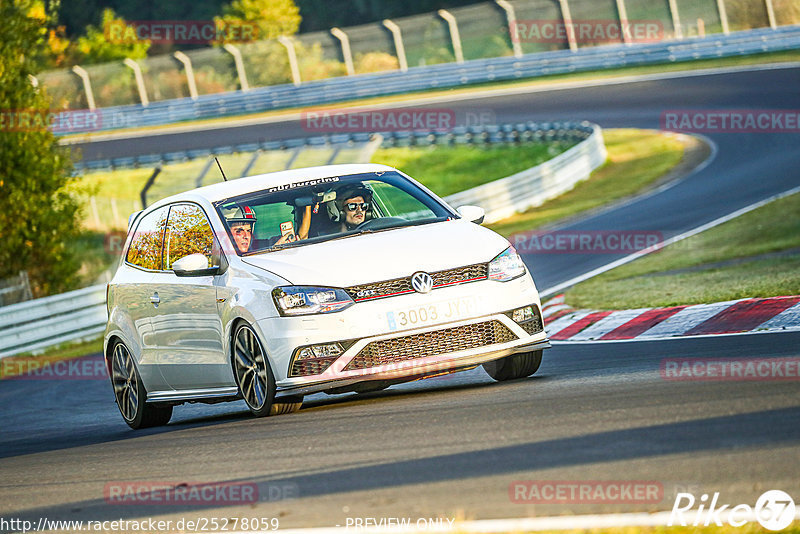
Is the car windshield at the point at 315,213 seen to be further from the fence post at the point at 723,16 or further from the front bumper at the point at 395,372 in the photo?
the fence post at the point at 723,16

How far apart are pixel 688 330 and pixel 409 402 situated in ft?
9.84

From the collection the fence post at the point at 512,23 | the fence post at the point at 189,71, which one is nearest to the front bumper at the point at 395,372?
the fence post at the point at 512,23

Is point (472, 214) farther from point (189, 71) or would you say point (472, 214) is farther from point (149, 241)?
point (189, 71)

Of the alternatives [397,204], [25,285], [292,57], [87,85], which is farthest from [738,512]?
[87,85]

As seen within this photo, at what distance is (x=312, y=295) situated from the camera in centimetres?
820

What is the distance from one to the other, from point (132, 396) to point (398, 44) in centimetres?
4044

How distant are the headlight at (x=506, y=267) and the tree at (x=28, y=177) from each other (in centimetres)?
1690

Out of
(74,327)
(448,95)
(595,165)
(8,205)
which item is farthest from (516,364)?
(448,95)

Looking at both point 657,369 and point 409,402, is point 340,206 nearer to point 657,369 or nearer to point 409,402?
point 409,402

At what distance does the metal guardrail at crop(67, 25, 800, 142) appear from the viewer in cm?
4153

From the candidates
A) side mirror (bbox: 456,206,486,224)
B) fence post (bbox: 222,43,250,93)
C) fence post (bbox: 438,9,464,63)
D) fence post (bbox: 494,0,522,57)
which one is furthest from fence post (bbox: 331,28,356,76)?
side mirror (bbox: 456,206,486,224)

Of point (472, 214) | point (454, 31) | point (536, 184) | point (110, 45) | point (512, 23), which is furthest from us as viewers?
point (110, 45)

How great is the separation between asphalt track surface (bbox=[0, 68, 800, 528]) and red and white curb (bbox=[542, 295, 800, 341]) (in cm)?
40

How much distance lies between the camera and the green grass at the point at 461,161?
3391 centimetres
